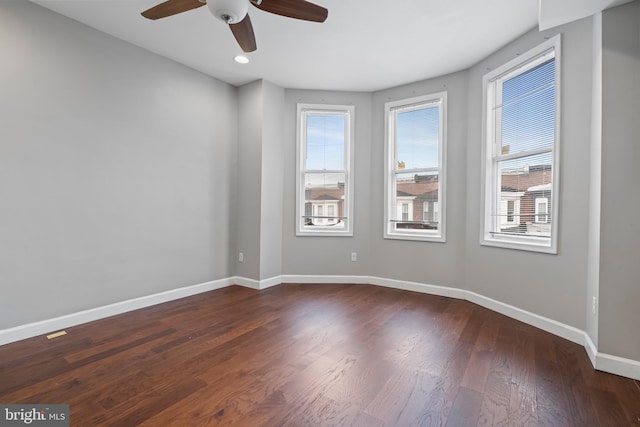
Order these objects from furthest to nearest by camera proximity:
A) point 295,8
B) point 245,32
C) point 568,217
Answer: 1. point 568,217
2. point 245,32
3. point 295,8

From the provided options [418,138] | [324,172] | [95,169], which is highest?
[418,138]

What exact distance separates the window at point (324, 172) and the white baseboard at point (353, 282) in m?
0.73

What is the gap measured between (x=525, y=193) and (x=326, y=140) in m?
2.57

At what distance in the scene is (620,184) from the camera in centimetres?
203

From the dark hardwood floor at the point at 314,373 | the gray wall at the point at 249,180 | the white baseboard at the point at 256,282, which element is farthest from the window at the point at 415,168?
the gray wall at the point at 249,180

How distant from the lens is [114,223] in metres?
3.04

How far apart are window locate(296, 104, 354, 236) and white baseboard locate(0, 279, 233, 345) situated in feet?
5.45

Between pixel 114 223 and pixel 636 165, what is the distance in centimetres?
431

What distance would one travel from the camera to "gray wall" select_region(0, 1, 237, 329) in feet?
8.05

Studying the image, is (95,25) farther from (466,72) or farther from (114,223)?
(466,72)

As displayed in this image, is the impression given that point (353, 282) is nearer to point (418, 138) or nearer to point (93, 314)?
point (418, 138)

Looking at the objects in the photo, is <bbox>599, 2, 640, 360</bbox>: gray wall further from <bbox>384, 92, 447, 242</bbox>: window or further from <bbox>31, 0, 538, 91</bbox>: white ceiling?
<bbox>384, 92, 447, 242</bbox>: window

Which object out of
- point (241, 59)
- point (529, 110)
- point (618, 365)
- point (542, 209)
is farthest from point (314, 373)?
point (241, 59)

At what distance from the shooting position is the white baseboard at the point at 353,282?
81.4 inches
